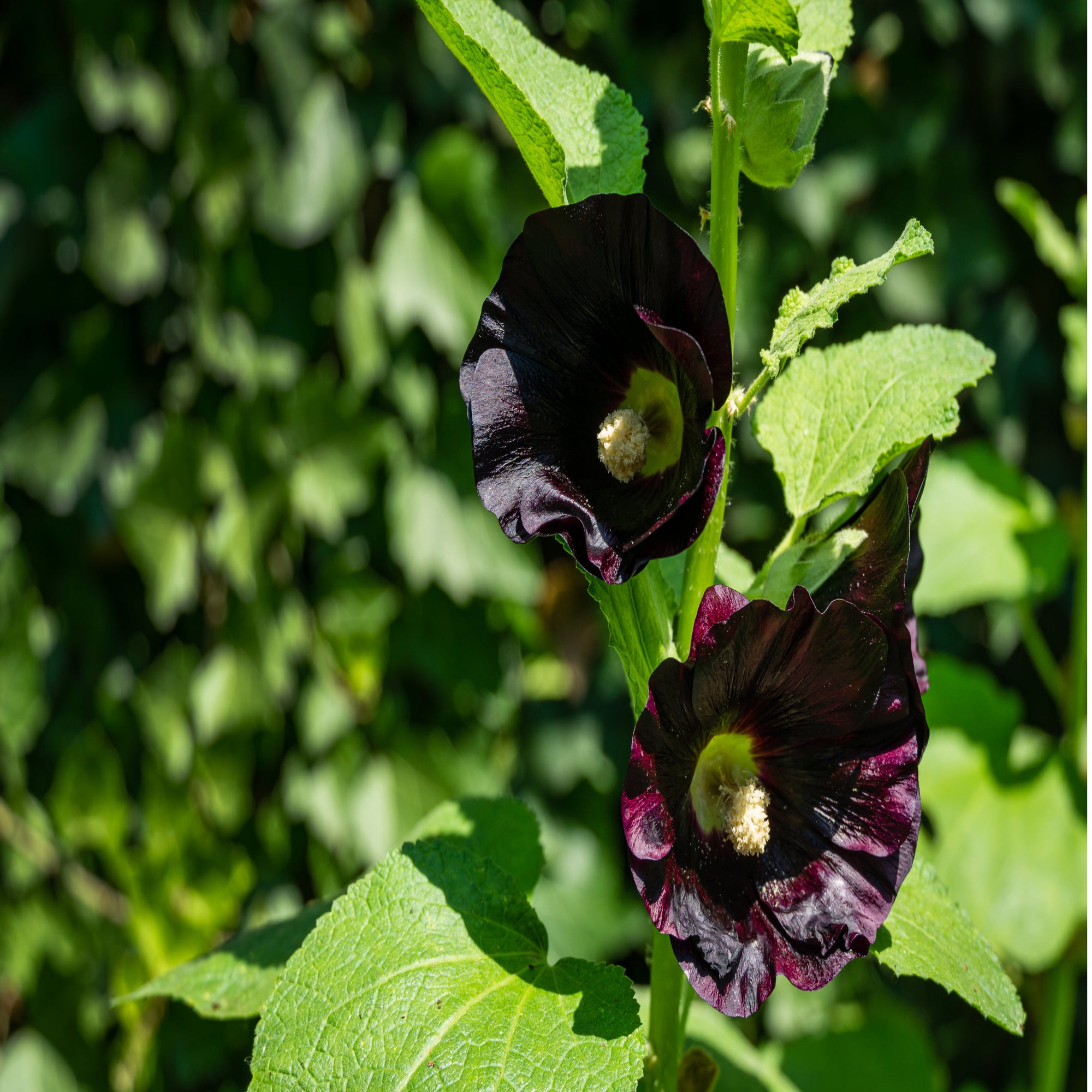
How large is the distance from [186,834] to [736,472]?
84 centimetres

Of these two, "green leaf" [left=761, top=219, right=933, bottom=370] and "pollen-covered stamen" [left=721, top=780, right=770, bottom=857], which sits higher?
"green leaf" [left=761, top=219, right=933, bottom=370]

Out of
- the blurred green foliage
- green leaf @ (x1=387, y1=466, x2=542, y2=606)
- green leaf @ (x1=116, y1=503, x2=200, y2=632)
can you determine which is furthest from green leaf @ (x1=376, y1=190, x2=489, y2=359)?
green leaf @ (x1=116, y1=503, x2=200, y2=632)

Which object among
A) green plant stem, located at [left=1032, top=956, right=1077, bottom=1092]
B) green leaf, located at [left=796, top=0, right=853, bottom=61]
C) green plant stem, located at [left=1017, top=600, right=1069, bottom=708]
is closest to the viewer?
green leaf, located at [left=796, top=0, right=853, bottom=61]

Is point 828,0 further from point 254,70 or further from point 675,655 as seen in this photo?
point 254,70

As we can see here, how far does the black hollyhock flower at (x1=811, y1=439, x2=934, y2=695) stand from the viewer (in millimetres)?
390

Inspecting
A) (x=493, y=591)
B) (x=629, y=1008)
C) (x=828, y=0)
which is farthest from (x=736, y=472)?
(x=629, y=1008)

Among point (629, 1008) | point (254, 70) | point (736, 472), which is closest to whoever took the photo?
point (629, 1008)

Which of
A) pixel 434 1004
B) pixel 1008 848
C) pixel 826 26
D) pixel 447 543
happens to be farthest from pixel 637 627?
pixel 447 543

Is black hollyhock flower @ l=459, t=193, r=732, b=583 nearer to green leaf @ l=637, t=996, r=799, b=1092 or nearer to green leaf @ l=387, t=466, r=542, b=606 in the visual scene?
green leaf @ l=637, t=996, r=799, b=1092

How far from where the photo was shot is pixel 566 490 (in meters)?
0.38

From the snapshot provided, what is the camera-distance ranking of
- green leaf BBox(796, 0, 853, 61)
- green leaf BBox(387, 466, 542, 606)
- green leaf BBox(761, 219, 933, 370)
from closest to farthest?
green leaf BBox(761, 219, 933, 370) < green leaf BBox(796, 0, 853, 61) < green leaf BBox(387, 466, 542, 606)

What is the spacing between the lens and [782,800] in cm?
40

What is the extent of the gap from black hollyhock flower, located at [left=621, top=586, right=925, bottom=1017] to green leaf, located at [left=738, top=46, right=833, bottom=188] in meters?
0.16

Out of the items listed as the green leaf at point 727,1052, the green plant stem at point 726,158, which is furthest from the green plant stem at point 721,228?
the green leaf at point 727,1052
